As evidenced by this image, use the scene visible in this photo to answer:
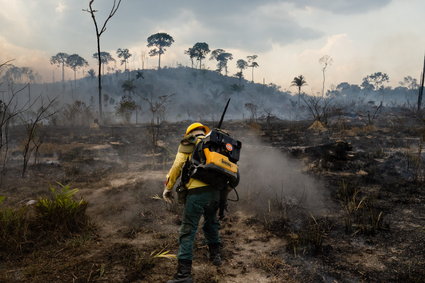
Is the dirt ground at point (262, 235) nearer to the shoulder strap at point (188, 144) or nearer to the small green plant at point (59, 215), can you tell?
the small green plant at point (59, 215)

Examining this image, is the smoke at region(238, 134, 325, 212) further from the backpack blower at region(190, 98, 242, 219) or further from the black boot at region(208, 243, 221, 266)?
the backpack blower at region(190, 98, 242, 219)

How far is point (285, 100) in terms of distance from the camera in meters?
90.7

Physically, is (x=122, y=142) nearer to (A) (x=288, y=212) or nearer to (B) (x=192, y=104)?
(A) (x=288, y=212)

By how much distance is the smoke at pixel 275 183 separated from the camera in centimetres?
474

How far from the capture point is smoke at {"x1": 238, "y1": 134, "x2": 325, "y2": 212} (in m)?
4.74

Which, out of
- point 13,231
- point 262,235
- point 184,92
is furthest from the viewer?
point 184,92

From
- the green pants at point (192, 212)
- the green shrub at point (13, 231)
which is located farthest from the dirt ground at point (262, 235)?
the green pants at point (192, 212)

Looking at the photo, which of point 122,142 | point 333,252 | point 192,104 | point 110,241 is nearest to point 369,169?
point 333,252

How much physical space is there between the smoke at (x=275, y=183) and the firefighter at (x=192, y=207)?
1613 mm

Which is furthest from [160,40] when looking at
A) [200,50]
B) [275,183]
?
[275,183]

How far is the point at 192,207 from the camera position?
264 centimetres

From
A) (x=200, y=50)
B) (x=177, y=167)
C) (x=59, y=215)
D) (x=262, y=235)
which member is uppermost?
(x=200, y=50)

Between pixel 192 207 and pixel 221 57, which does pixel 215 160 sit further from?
pixel 221 57

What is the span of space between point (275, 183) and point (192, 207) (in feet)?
11.0
